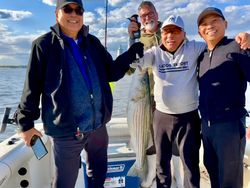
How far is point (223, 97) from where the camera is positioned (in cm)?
283

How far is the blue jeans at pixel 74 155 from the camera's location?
2.78 meters

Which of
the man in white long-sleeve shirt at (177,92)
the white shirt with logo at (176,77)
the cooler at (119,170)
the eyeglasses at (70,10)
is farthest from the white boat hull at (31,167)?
the eyeglasses at (70,10)

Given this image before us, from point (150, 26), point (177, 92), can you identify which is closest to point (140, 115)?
point (177, 92)

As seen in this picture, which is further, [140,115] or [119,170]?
[119,170]

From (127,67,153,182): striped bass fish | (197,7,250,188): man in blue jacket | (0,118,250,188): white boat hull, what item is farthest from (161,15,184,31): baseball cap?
(0,118,250,188): white boat hull

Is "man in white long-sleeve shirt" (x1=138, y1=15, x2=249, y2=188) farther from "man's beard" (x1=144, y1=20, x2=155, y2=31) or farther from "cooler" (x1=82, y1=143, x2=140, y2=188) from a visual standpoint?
"cooler" (x1=82, y1=143, x2=140, y2=188)

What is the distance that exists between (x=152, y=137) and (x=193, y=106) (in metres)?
0.59

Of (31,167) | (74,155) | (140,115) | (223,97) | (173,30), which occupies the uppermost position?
(173,30)

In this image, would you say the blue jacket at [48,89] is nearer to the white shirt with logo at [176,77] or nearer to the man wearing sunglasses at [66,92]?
the man wearing sunglasses at [66,92]

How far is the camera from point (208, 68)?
2928 millimetres

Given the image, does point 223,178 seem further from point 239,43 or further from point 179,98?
point 239,43

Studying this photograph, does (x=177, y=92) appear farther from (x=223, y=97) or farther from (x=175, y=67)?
(x=223, y=97)

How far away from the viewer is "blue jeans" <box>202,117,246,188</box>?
111 inches

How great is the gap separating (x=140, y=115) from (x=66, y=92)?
0.81 m
